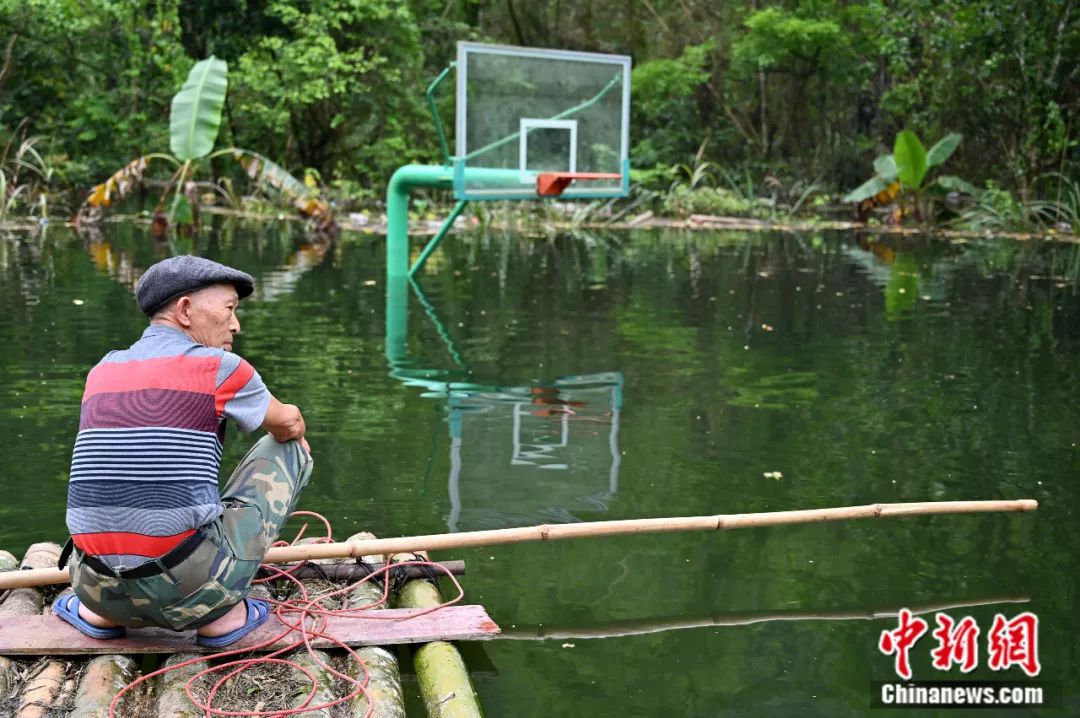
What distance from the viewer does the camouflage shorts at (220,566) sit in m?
3.39

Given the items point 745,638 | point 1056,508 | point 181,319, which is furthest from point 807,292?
point 181,319

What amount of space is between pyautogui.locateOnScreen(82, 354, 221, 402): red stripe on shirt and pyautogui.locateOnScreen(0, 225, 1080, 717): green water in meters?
1.18

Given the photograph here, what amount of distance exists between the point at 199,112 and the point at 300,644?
15.9 meters

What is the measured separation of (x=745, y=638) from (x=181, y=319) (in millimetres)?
1977

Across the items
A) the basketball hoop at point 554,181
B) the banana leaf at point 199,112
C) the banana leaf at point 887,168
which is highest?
the banana leaf at point 199,112

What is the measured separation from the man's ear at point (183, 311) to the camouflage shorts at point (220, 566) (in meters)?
0.42

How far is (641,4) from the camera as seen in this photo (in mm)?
29641

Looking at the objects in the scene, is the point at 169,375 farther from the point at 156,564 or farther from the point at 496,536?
the point at 496,536

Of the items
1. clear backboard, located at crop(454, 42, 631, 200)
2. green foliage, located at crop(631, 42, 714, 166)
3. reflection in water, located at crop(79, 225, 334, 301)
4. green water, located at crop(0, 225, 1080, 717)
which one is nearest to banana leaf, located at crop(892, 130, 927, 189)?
green foliage, located at crop(631, 42, 714, 166)

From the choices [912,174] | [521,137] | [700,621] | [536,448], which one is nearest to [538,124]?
[521,137]

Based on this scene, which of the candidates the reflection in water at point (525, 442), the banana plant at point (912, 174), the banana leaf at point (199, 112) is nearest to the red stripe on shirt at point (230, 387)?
the reflection in water at point (525, 442)

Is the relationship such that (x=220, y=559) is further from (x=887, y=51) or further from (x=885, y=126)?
(x=885, y=126)
